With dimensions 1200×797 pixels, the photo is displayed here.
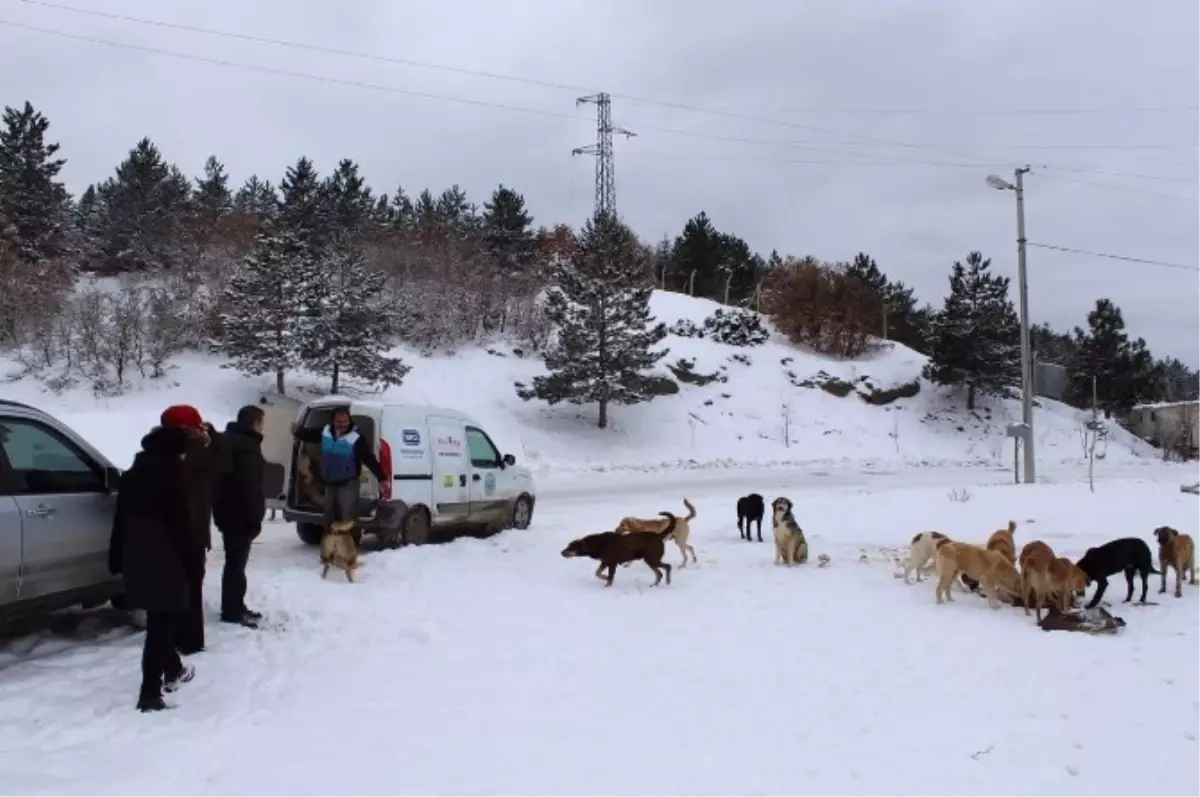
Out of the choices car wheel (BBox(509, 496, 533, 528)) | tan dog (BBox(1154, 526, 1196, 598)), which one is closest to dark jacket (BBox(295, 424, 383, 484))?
car wheel (BBox(509, 496, 533, 528))

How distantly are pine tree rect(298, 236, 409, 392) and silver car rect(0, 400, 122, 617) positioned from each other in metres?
24.6

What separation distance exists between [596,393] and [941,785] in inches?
1107

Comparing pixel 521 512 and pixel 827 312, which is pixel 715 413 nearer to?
pixel 827 312

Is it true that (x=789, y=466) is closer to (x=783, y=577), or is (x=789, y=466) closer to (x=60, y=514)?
(x=783, y=577)

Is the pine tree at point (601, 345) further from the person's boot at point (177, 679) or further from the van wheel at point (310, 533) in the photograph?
the person's boot at point (177, 679)

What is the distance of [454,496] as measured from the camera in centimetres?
1146

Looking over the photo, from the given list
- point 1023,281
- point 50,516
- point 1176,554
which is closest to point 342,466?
point 50,516

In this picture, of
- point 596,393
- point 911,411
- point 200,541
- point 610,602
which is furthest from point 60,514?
point 911,411

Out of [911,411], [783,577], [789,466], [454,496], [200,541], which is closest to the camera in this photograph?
[200,541]

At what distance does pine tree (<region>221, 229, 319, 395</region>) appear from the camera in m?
29.9

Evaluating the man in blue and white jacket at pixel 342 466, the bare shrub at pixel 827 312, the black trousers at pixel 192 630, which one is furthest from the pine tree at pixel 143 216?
the black trousers at pixel 192 630

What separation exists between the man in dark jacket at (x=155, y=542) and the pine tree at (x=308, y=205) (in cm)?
3416

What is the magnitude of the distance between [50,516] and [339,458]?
3.67m

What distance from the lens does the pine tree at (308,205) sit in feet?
129
